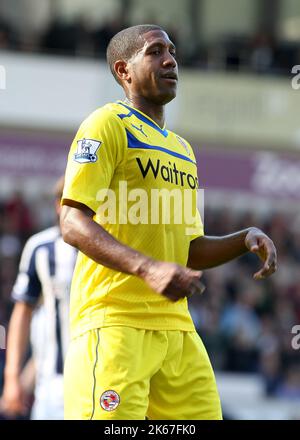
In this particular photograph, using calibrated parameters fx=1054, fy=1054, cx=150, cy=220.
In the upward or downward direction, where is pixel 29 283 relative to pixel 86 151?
downward

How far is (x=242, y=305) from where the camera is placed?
643 inches

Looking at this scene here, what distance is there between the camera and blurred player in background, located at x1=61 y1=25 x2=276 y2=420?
452 cm

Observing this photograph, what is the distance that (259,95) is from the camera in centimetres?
1948

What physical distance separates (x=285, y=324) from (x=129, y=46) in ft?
40.7

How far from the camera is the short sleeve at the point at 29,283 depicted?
723 cm

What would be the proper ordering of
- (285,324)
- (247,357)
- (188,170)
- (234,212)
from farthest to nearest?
(234,212) → (285,324) → (247,357) → (188,170)

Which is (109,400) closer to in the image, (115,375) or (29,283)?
(115,375)

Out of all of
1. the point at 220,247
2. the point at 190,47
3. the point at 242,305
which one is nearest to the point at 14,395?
the point at 220,247

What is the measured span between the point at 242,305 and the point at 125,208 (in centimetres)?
1180

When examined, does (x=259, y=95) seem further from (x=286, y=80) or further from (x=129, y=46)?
(x=129, y=46)

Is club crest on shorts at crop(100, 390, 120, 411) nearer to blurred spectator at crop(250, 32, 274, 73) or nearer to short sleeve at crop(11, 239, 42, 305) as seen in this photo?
short sleeve at crop(11, 239, 42, 305)

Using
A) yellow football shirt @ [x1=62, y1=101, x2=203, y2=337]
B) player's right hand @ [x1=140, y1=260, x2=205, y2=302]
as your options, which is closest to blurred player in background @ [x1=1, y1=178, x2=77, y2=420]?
yellow football shirt @ [x1=62, y1=101, x2=203, y2=337]

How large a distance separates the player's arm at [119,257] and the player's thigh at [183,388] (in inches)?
26.6
